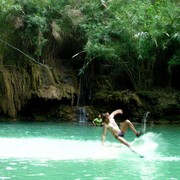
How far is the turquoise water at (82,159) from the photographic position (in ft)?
32.9

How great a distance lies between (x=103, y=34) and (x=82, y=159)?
15.5 metres

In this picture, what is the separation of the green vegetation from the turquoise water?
8.86 metres

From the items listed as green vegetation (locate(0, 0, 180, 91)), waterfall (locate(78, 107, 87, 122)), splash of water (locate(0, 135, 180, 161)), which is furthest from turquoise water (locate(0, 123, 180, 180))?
waterfall (locate(78, 107, 87, 122))

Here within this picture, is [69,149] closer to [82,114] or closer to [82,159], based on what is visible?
[82,159]

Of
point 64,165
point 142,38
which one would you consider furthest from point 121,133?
→ point 142,38

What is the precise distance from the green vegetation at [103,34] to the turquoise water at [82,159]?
8860 millimetres

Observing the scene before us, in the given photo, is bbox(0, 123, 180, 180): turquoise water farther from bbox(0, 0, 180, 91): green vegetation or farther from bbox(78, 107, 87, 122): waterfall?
bbox(78, 107, 87, 122): waterfall

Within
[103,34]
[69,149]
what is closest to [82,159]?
[69,149]

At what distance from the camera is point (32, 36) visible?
26.9 metres

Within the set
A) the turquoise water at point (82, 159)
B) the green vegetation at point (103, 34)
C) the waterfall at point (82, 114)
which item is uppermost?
the green vegetation at point (103, 34)

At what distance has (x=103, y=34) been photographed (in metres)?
26.7

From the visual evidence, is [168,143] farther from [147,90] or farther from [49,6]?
[49,6]

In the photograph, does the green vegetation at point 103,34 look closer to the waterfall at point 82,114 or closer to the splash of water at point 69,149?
the waterfall at point 82,114

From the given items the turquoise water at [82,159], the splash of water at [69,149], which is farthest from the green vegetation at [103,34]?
the splash of water at [69,149]
